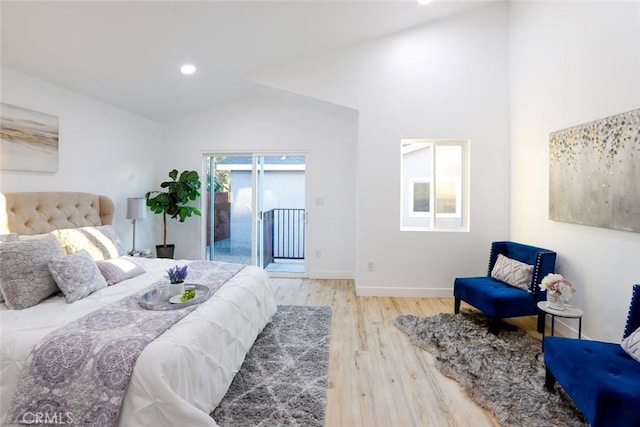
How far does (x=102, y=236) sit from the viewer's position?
3080 mm

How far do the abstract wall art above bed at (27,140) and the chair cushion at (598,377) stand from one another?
446 centimetres

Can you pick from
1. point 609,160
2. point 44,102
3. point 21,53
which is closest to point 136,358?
point 21,53

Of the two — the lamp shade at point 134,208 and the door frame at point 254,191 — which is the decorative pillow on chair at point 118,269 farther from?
the door frame at point 254,191

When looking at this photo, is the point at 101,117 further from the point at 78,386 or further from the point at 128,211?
the point at 78,386

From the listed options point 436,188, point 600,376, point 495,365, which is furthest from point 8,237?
point 436,188

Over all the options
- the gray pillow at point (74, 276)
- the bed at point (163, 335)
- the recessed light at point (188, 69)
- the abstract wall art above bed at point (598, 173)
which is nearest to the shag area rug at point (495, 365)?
the abstract wall art above bed at point (598, 173)

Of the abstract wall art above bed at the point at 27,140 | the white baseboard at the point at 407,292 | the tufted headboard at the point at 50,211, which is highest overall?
the abstract wall art above bed at the point at 27,140

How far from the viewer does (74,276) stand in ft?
7.38

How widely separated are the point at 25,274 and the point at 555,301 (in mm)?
3923

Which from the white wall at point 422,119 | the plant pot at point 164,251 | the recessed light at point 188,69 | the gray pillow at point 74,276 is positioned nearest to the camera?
the gray pillow at point 74,276

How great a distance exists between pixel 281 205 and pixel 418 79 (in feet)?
9.67

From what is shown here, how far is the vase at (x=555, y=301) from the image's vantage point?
251cm

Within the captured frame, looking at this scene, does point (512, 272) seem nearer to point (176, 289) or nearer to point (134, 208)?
point (176, 289)

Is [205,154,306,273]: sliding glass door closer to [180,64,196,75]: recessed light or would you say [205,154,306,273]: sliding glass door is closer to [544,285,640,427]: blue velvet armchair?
[180,64,196,75]: recessed light
